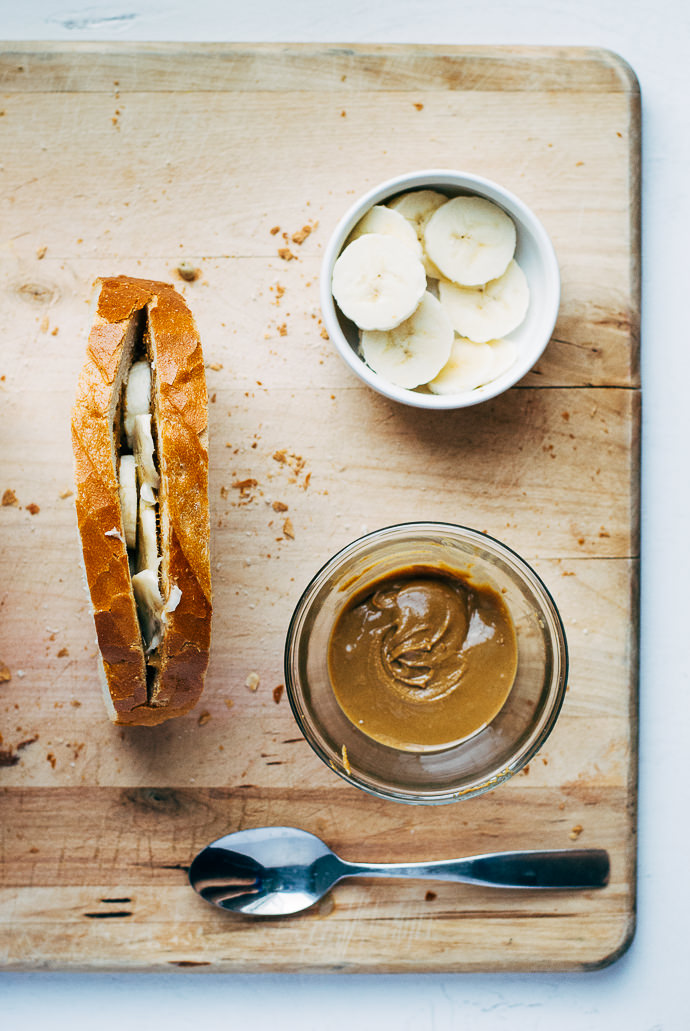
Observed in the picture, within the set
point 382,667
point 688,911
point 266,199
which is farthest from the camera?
point 688,911

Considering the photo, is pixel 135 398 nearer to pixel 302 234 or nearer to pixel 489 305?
pixel 302 234

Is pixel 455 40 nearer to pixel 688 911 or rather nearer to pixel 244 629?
pixel 244 629

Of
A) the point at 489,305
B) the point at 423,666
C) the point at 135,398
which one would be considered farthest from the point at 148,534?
the point at 489,305

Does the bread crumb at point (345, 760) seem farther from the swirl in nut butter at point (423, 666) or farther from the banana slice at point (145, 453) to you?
the banana slice at point (145, 453)

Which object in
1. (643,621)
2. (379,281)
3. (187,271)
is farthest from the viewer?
(643,621)

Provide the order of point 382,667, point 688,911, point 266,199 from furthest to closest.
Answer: point 688,911 → point 266,199 → point 382,667

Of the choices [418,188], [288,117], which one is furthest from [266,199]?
[418,188]

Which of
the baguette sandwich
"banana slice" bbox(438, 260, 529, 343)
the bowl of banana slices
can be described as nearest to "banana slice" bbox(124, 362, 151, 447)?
the baguette sandwich
